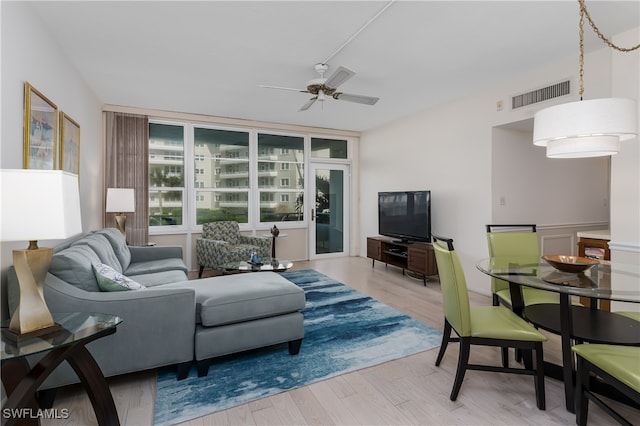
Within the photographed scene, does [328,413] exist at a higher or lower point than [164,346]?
lower

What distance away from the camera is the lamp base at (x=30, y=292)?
1.44m

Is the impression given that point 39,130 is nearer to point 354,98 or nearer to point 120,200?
point 120,200

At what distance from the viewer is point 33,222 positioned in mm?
1355

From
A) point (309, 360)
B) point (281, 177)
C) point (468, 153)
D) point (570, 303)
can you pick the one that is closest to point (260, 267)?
point (309, 360)

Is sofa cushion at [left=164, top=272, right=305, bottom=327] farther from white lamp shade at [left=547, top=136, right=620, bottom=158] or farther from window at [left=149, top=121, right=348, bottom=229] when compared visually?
window at [left=149, top=121, right=348, bottom=229]

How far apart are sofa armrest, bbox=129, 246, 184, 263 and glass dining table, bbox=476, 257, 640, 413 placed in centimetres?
358

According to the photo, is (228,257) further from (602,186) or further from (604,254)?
(602,186)

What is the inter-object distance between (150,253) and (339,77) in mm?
3098

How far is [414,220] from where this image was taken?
193 inches

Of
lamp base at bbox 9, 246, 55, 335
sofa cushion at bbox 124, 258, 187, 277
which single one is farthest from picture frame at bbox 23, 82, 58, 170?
sofa cushion at bbox 124, 258, 187, 277

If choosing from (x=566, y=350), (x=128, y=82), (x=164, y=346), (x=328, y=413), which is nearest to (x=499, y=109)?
(x=566, y=350)

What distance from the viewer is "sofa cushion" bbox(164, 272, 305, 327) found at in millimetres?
2180

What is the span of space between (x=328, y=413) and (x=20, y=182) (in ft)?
6.17

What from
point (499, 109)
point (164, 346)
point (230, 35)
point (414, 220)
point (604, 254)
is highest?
point (230, 35)
